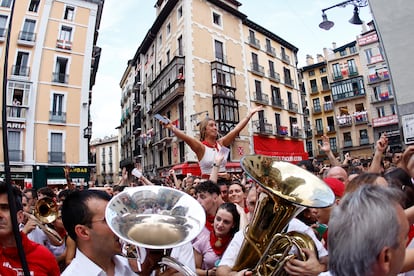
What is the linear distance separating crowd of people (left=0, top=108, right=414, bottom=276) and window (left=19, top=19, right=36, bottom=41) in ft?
74.0

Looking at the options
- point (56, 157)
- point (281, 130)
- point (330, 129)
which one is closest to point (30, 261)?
point (56, 157)

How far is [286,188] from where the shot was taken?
2.21 m

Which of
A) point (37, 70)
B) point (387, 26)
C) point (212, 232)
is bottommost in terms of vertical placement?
point (212, 232)

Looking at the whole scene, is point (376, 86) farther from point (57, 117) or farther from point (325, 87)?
point (57, 117)

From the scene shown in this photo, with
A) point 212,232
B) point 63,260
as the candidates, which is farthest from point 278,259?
point 63,260

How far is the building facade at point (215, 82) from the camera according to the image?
22875 millimetres

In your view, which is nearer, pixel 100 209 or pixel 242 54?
pixel 100 209

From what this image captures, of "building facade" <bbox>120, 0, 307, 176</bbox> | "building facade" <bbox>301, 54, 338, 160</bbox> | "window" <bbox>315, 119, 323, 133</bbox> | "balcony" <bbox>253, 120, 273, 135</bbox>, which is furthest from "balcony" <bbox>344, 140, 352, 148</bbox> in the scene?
"balcony" <bbox>253, 120, 273, 135</bbox>

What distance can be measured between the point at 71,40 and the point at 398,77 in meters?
23.8

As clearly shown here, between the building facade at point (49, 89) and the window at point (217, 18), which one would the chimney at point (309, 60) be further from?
the building facade at point (49, 89)

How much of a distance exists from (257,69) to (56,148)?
738 inches

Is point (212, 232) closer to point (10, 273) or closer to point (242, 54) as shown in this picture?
point (10, 273)

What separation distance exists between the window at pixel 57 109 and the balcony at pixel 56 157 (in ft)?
8.39

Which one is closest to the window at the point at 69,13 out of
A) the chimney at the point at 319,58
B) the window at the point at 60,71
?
the window at the point at 60,71
